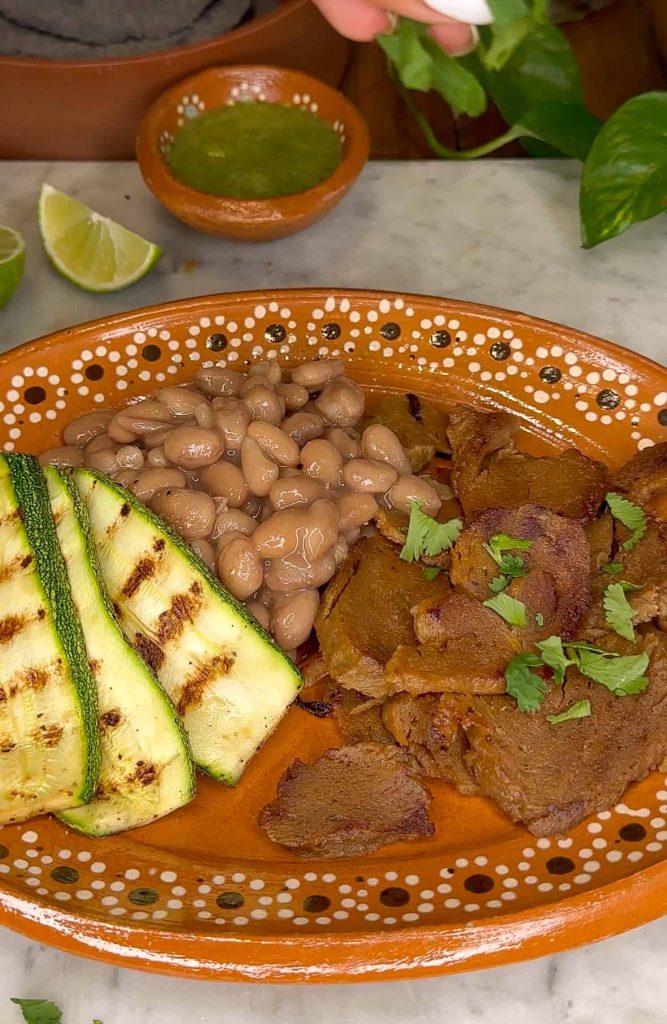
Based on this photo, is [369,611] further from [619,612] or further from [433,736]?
[619,612]

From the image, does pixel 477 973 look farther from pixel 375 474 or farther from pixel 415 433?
pixel 415 433

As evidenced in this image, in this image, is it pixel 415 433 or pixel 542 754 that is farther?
pixel 415 433

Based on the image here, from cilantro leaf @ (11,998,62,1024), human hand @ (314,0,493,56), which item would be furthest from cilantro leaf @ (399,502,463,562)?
cilantro leaf @ (11,998,62,1024)

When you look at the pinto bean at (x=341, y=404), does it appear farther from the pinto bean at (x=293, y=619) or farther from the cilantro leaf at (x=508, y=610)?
the cilantro leaf at (x=508, y=610)

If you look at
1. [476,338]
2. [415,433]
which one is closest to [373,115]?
[476,338]

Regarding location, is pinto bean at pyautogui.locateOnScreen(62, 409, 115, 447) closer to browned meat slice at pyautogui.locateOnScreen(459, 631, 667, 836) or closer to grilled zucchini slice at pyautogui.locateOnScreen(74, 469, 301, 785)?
→ grilled zucchini slice at pyautogui.locateOnScreen(74, 469, 301, 785)

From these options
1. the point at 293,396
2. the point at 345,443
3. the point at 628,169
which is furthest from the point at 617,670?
the point at 628,169
